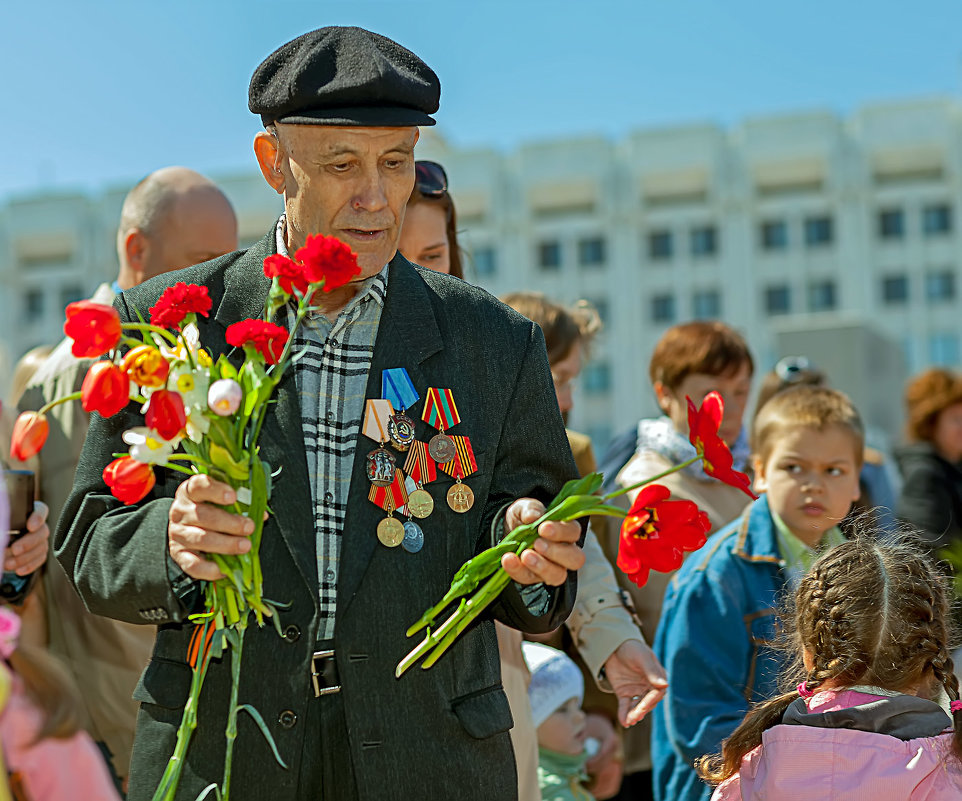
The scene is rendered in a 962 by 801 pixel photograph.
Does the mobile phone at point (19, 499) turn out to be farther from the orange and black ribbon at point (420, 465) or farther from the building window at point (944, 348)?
the building window at point (944, 348)

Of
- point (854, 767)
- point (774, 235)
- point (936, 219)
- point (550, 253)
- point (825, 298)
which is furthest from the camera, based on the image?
point (550, 253)

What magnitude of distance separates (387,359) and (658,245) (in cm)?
4883

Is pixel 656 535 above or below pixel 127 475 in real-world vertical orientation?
below

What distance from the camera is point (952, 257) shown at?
4638cm

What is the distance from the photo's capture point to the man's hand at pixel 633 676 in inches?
89.6

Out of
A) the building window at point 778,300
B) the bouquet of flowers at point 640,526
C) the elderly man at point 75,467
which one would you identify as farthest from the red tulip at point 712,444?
the building window at point 778,300

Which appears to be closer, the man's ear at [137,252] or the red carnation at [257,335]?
the red carnation at [257,335]

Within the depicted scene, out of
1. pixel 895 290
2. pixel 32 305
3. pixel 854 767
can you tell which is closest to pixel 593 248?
pixel 895 290

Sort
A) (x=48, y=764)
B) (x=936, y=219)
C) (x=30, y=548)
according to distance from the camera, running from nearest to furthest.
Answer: (x=48, y=764) → (x=30, y=548) → (x=936, y=219)

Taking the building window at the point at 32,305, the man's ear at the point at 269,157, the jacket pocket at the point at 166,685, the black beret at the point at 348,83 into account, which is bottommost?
the jacket pocket at the point at 166,685

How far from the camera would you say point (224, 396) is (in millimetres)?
1509

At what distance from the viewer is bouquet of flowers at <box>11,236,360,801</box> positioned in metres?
1.52

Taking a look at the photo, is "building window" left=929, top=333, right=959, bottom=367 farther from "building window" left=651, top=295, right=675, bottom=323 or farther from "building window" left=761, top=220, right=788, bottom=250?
"building window" left=651, top=295, right=675, bottom=323

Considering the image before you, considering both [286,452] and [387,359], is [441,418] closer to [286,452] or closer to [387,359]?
[387,359]
